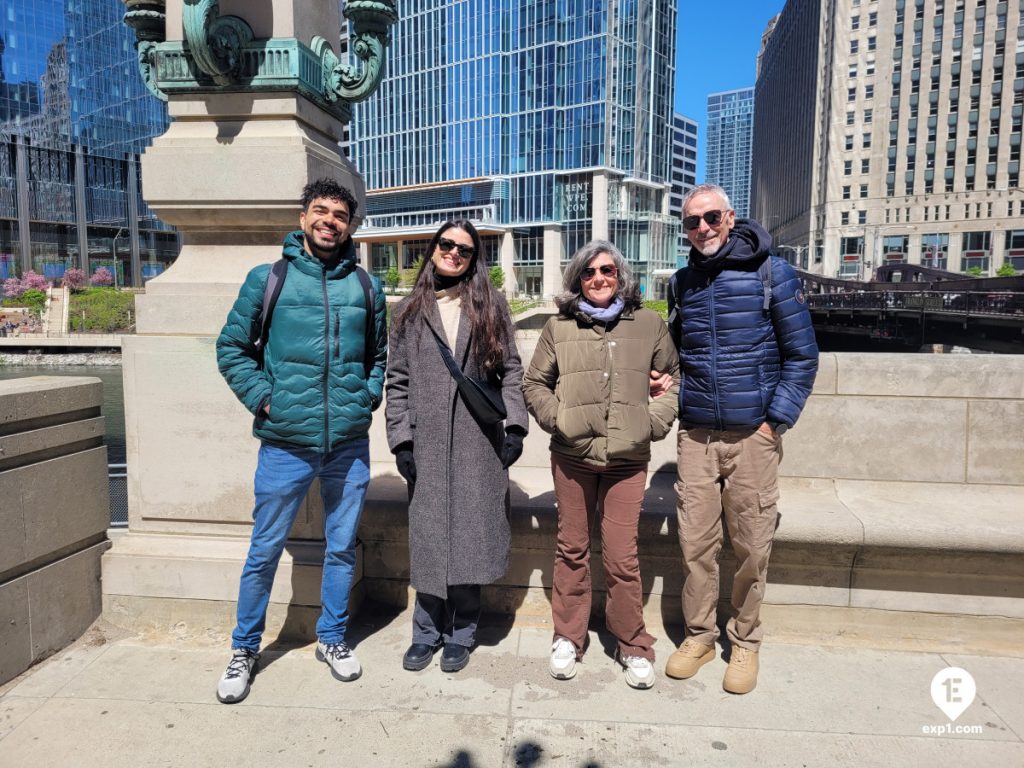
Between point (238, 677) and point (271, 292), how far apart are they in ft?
5.62

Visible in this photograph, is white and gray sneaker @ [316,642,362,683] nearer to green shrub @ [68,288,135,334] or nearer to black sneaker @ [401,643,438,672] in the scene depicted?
black sneaker @ [401,643,438,672]

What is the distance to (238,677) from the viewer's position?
306 centimetres

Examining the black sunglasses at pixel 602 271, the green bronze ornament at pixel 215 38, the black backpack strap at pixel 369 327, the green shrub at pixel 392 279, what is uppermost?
the green shrub at pixel 392 279

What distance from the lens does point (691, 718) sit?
292 cm

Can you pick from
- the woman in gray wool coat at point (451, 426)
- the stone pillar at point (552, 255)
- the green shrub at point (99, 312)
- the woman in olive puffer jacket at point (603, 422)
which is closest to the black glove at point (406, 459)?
the woman in gray wool coat at point (451, 426)

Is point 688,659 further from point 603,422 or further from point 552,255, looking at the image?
point 552,255

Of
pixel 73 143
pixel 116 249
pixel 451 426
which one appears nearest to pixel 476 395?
pixel 451 426

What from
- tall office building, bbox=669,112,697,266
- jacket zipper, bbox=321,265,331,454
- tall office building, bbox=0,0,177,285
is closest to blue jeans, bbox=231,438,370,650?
jacket zipper, bbox=321,265,331,454

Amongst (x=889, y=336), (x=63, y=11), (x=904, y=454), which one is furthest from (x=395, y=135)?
(x=904, y=454)

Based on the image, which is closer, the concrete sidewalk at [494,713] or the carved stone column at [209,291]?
the concrete sidewalk at [494,713]

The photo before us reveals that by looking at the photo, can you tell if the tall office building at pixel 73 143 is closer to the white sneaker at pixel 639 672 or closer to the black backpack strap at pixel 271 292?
the black backpack strap at pixel 271 292

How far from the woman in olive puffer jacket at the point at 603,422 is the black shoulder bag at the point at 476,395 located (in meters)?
0.18

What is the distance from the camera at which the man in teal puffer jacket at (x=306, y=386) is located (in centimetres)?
305

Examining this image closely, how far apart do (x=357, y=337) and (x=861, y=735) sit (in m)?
2.70
